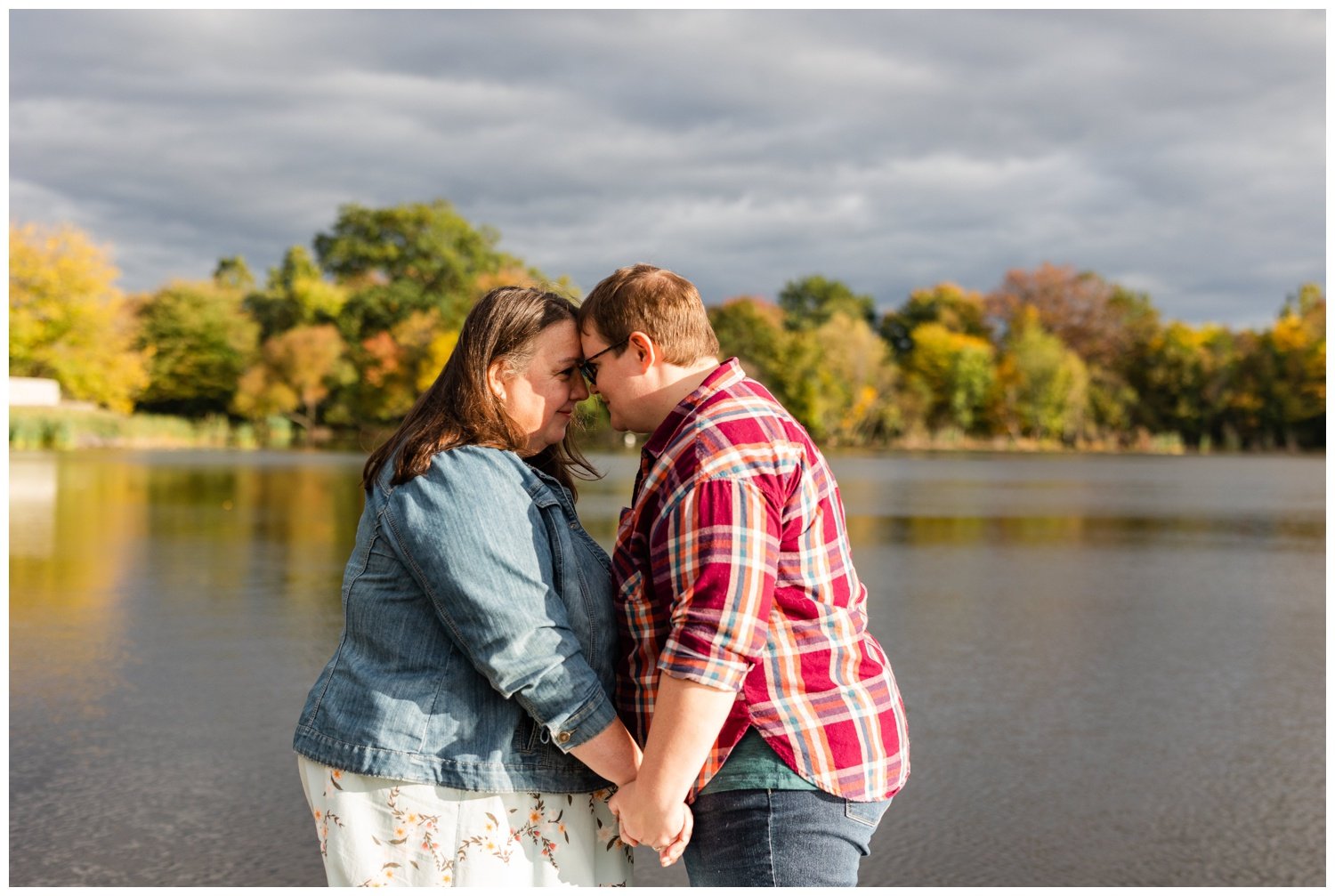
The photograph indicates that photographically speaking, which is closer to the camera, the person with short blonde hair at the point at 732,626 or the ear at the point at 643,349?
the person with short blonde hair at the point at 732,626

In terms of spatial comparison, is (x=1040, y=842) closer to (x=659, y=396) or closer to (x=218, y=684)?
(x=659, y=396)

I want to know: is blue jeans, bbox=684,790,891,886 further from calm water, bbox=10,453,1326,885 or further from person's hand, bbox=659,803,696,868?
calm water, bbox=10,453,1326,885

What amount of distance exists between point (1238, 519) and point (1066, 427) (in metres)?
35.8

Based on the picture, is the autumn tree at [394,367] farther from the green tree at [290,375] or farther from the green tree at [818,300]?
the green tree at [818,300]

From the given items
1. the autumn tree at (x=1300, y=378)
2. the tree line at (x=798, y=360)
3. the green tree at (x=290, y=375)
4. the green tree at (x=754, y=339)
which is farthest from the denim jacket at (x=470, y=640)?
the autumn tree at (x=1300, y=378)

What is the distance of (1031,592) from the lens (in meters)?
8.83

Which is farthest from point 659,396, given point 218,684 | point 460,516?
point 218,684

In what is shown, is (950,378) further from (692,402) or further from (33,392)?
(692,402)

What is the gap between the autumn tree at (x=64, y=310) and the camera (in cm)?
3388

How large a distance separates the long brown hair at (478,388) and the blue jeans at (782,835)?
611mm

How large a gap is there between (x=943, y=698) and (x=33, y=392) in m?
34.5

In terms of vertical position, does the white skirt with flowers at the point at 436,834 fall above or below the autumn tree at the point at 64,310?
below

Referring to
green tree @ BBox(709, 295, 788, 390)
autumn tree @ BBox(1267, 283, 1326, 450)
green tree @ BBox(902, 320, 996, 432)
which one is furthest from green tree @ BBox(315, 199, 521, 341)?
autumn tree @ BBox(1267, 283, 1326, 450)

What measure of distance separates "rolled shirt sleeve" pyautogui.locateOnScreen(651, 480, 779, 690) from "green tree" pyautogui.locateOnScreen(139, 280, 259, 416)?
48.5 metres
